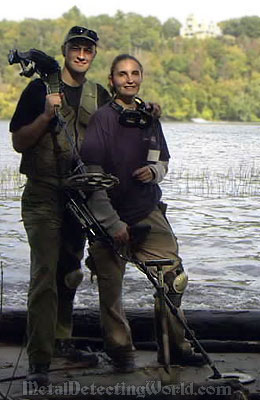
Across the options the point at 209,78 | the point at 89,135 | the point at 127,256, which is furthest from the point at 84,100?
the point at 209,78

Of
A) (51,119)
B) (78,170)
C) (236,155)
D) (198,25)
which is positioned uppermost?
(198,25)

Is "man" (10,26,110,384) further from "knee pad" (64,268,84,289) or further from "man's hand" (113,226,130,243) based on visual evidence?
"man's hand" (113,226,130,243)

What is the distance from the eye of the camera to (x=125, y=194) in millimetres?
4977

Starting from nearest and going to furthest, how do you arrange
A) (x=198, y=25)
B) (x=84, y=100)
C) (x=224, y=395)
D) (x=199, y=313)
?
1. (x=224, y=395)
2. (x=84, y=100)
3. (x=199, y=313)
4. (x=198, y=25)

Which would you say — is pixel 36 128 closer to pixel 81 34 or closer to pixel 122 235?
pixel 81 34

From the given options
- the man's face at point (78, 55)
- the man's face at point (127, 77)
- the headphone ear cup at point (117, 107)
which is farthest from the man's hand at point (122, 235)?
the man's face at point (78, 55)

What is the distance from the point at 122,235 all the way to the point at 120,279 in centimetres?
35

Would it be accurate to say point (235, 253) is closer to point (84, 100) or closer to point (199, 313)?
point (199, 313)

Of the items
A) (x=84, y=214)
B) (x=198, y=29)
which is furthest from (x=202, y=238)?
(x=198, y=29)

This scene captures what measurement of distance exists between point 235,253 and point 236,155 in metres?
31.9

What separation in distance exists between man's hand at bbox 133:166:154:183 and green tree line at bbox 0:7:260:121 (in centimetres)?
7585

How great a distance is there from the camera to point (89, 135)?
16.1ft

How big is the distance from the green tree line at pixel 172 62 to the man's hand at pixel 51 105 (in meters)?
76.0

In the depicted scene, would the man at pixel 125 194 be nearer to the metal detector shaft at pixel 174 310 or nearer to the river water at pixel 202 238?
the metal detector shaft at pixel 174 310
